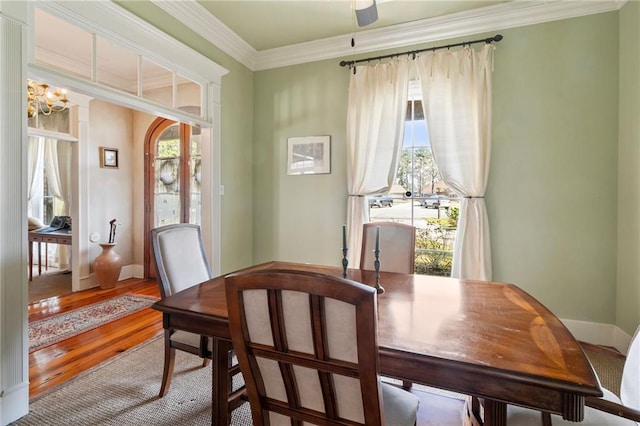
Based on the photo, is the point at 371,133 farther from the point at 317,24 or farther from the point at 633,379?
the point at 633,379

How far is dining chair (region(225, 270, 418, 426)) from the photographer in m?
0.74

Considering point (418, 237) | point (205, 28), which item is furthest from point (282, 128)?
point (418, 237)

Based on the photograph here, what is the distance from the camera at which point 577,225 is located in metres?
2.67

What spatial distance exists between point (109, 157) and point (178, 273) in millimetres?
3485

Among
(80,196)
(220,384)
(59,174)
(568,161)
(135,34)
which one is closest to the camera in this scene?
(220,384)

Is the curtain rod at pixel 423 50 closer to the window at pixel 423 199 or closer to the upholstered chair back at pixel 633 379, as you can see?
the window at pixel 423 199

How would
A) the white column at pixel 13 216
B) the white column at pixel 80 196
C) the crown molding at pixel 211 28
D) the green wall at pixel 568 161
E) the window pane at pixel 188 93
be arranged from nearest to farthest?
the white column at pixel 13 216 → the green wall at pixel 568 161 → the crown molding at pixel 211 28 → the window pane at pixel 188 93 → the white column at pixel 80 196

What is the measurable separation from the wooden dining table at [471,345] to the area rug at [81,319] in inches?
81.7

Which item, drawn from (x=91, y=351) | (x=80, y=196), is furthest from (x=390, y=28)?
(x=80, y=196)

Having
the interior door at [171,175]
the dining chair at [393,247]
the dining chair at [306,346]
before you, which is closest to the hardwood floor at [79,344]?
the interior door at [171,175]

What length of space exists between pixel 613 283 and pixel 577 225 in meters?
0.54

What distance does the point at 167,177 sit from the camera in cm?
458

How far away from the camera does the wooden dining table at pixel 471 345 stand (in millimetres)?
823

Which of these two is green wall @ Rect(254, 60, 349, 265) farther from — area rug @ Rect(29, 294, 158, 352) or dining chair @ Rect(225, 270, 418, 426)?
dining chair @ Rect(225, 270, 418, 426)
